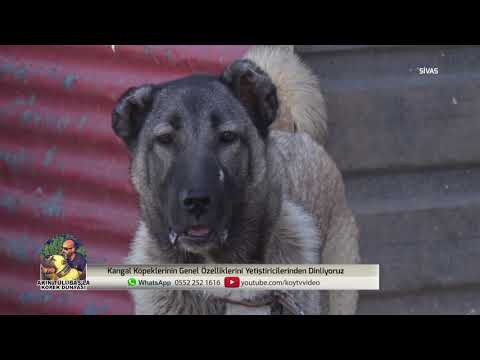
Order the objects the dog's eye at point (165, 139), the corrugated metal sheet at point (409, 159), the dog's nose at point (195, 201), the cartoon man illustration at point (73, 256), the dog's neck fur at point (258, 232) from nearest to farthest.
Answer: the dog's nose at point (195, 201) → the dog's eye at point (165, 139) → the dog's neck fur at point (258, 232) → the cartoon man illustration at point (73, 256) → the corrugated metal sheet at point (409, 159)

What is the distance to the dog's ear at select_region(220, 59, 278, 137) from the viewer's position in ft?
11.9

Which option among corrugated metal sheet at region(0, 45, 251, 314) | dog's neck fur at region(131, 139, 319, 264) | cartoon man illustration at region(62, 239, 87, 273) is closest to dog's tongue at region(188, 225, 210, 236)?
dog's neck fur at region(131, 139, 319, 264)

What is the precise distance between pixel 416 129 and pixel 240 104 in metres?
1.01

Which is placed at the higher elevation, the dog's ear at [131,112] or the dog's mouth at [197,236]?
the dog's ear at [131,112]

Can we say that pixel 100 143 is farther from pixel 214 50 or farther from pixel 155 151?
pixel 214 50

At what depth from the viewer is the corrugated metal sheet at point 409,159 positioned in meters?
3.94

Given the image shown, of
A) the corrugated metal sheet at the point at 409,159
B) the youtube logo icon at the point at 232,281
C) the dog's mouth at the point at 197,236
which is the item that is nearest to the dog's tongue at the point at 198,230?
the dog's mouth at the point at 197,236

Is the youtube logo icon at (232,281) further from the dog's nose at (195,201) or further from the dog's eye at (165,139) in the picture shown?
the dog's eye at (165,139)

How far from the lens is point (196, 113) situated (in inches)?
138

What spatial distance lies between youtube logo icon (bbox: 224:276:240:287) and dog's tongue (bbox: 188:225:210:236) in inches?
13.5

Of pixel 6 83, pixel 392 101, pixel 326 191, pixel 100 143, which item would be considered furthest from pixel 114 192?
pixel 392 101

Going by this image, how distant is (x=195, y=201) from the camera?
133 inches

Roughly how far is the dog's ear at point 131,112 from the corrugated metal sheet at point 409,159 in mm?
943

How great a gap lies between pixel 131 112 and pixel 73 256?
0.84 metres
